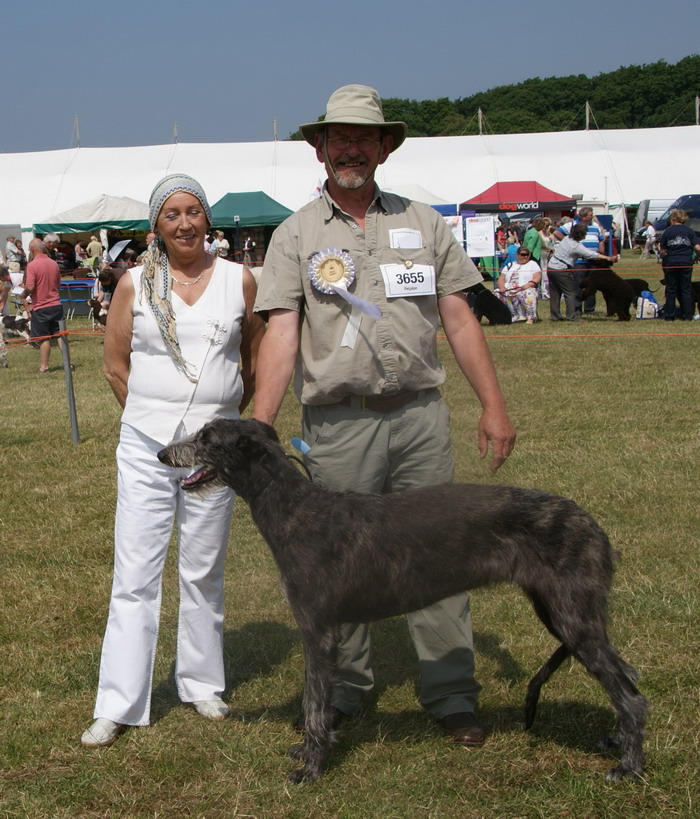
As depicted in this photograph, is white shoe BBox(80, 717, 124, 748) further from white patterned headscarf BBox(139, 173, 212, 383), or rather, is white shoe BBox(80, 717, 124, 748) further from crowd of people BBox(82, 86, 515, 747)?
white patterned headscarf BBox(139, 173, 212, 383)

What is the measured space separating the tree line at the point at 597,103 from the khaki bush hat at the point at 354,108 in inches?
3661

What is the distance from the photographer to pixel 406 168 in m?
41.9

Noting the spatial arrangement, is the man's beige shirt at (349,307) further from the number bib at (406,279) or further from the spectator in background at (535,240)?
the spectator in background at (535,240)

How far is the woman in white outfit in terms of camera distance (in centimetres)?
374

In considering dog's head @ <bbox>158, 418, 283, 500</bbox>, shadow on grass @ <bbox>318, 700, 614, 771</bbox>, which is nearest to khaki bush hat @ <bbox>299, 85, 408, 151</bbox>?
dog's head @ <bbox>158, 418, 283, 500</bbox>

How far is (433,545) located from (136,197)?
38.7m

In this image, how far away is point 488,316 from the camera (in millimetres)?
17859

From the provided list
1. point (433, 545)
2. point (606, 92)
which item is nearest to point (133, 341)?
point (433, 545)

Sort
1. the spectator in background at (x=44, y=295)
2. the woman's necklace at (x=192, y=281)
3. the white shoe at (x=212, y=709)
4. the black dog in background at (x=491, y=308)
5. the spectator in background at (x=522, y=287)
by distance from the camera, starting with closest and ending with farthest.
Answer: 1. the woman's necklace at (x=192, y=281)
2. the white shoe at (x=212, y=709)
3. the spectator in background at (x=44, y=295)
4. the black dog in background at (x=491, y=308)
5. the spectator in background at (x=522, y=287)

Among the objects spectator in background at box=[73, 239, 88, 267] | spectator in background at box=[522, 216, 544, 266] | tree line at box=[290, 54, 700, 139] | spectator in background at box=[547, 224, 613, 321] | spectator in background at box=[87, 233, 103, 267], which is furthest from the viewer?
tree line at box=[290, 54, 700, 139]

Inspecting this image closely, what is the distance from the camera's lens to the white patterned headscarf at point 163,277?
371 centimetres

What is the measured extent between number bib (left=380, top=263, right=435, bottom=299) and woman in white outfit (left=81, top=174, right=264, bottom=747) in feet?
2.29

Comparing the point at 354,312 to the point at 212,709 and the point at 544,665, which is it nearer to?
the point at 544,665

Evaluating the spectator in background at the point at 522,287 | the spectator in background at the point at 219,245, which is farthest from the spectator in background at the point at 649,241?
the spectator in background at the point at 522,287
